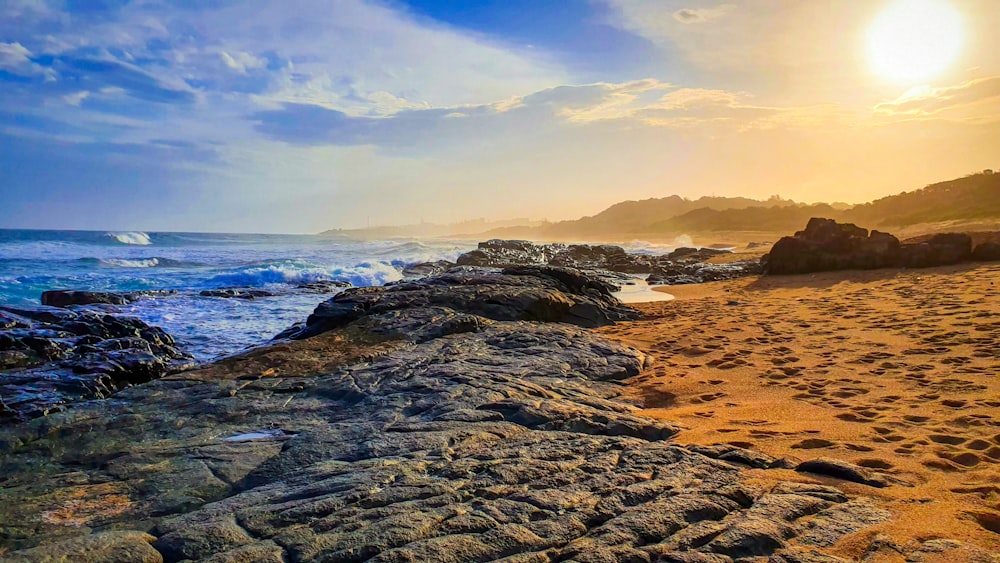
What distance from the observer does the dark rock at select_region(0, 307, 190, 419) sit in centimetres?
575

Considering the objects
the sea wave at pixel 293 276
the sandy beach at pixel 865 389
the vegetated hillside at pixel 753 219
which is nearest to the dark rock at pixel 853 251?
the sandy beach at pixel 865 389

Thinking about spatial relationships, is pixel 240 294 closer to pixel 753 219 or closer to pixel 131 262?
pixel 131 262

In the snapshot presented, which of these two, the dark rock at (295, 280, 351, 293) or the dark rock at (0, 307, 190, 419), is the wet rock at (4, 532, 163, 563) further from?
the dark rock at (295, 280, 351, 293)

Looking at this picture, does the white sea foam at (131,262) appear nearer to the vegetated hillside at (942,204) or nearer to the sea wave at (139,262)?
the sea wave at (139,262)

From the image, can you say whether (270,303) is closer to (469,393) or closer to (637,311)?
(637,311)

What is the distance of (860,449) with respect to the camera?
3928 mm

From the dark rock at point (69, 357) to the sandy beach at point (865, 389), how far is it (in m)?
6.19

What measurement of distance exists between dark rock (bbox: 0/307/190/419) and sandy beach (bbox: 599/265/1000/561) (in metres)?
6.19

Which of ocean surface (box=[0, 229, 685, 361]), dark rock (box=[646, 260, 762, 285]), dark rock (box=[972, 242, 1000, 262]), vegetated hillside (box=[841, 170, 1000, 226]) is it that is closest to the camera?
ocean surface (box=[0, 229, 685, 361])

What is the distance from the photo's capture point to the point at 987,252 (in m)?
14.7

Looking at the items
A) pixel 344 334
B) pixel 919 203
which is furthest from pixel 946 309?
pixel 919 203

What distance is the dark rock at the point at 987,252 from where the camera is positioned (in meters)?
14.5

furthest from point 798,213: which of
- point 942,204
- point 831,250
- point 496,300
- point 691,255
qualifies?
point 496,300

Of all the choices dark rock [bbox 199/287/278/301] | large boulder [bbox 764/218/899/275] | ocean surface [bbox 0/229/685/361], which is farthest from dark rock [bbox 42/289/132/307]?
large boulder [bbox 764/218/899/275]
